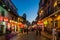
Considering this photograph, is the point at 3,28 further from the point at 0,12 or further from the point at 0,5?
the point at 0,5

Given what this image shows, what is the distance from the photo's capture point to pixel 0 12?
40875 mm

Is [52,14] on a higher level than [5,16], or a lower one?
lower

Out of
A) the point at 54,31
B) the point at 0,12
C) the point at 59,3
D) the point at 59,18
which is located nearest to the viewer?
the point at 54,31

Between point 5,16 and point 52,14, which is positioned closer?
point 52,14

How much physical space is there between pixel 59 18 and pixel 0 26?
43.6 feet

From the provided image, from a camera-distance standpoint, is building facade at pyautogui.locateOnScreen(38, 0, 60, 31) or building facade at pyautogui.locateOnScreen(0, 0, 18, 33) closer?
building facade at pyautogui.locateOnScreen(38, 0, 60, 31)

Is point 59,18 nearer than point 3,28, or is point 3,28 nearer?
point 59,18

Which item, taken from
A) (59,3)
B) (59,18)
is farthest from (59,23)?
(59,3)

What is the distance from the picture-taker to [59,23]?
118 feet

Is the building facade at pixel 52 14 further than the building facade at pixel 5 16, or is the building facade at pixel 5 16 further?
the building facade at pixel 5 16

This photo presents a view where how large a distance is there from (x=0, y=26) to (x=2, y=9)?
4351 millimetres

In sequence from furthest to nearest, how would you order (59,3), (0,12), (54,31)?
(0,12)
(59,3)
(54,31)

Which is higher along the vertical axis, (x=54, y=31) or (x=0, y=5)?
(x=0, y=5)

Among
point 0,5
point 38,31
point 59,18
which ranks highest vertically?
point 0,5
